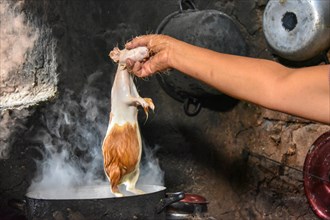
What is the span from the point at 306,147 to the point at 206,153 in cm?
63

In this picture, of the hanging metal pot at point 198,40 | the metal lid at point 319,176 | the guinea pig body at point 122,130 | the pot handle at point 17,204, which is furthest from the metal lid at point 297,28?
the pot handle at point 17,204

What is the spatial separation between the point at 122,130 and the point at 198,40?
0.77 meters

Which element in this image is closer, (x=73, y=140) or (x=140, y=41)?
(x=140, y=41)

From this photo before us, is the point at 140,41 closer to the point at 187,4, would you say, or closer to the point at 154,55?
the point at 154,55

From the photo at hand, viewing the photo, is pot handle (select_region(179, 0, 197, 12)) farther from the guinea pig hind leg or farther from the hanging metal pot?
the guinea pig hind leg

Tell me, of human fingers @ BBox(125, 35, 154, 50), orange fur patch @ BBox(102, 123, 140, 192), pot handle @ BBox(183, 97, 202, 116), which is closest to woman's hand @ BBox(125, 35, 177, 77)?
human fingers @ BBox(125, 35, 154, 50)

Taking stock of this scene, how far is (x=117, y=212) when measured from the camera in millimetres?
A: 2145

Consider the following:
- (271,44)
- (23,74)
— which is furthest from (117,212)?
(271,44)

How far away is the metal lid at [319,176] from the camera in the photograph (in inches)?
101

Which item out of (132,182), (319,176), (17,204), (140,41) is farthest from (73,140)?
(319,176)

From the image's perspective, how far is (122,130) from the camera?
7.25 ft

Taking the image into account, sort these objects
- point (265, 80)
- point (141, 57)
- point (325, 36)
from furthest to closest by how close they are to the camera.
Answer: point (325, 36)
point (141, 57)
point (265, 80)

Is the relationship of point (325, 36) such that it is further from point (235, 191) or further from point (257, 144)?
point (235, 191)

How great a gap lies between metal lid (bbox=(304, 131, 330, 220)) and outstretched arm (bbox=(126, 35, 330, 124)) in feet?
3.31
